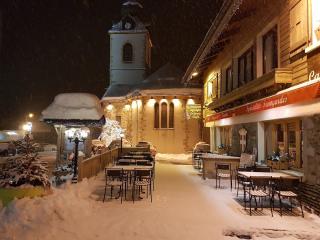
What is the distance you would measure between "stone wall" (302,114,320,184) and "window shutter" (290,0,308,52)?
2081 mm

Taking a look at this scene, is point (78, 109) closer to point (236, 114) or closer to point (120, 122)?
point (236, 114)

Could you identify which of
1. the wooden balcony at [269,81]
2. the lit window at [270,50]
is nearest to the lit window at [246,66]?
the lit window at [270,50]

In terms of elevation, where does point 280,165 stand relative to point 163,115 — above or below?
below

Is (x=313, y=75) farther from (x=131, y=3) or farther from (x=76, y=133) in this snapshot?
(x=131, y=3)

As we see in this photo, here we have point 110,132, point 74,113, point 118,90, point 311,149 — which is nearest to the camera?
point 311,149

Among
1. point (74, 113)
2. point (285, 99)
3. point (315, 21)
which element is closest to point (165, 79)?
point (74, 113)

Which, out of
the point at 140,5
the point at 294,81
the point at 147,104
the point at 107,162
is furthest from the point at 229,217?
the point at 140,5

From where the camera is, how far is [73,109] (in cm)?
1523

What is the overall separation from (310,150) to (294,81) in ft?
6.88

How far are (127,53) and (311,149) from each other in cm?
3499

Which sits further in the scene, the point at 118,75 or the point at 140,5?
the point at 140,5

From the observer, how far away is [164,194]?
35.9ft

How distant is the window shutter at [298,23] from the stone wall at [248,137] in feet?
13.6

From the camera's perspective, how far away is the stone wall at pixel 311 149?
828 centimetres
